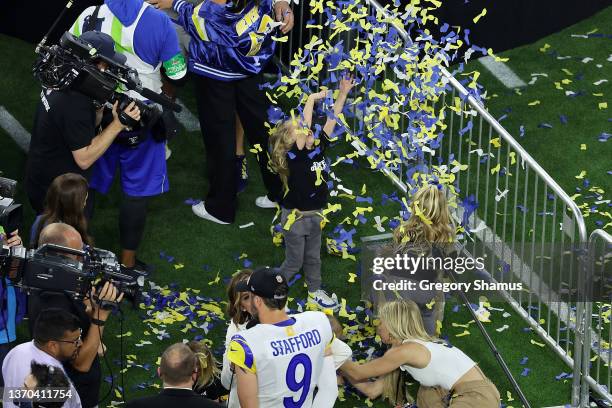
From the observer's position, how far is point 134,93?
9586 millimetres

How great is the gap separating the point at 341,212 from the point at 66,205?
271cm

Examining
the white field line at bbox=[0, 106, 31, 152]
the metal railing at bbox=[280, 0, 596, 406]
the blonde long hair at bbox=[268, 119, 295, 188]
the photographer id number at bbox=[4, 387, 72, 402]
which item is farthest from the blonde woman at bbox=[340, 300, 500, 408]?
the white field line at bbox=[0, 106, 31, 152]

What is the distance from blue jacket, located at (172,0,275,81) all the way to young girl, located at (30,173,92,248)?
6.14 feet

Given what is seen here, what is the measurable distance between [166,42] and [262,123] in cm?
120

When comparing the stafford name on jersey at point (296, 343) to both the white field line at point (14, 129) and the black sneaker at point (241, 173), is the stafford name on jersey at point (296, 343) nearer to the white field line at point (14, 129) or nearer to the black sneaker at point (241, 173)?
the black sneaker at point (241, 173)

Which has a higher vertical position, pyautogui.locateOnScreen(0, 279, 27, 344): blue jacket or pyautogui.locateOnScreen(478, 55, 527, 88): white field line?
pyautogui.locateOnScreen(478, 55, 527, 88): white field line

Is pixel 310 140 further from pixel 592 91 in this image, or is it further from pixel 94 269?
pixel 592 91

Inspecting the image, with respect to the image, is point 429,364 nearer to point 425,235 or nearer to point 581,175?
point 425,235

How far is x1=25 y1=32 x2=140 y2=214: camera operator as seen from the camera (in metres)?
9.20

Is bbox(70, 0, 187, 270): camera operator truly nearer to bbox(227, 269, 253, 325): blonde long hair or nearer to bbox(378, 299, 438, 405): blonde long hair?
bbox(227, 269, 253, 325): blonde long hair

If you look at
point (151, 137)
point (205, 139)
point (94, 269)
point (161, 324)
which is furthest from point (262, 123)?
point (94, 269)

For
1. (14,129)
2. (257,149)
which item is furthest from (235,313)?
(14,129)

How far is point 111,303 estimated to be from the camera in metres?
8.02

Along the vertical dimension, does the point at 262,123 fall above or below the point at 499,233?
above
